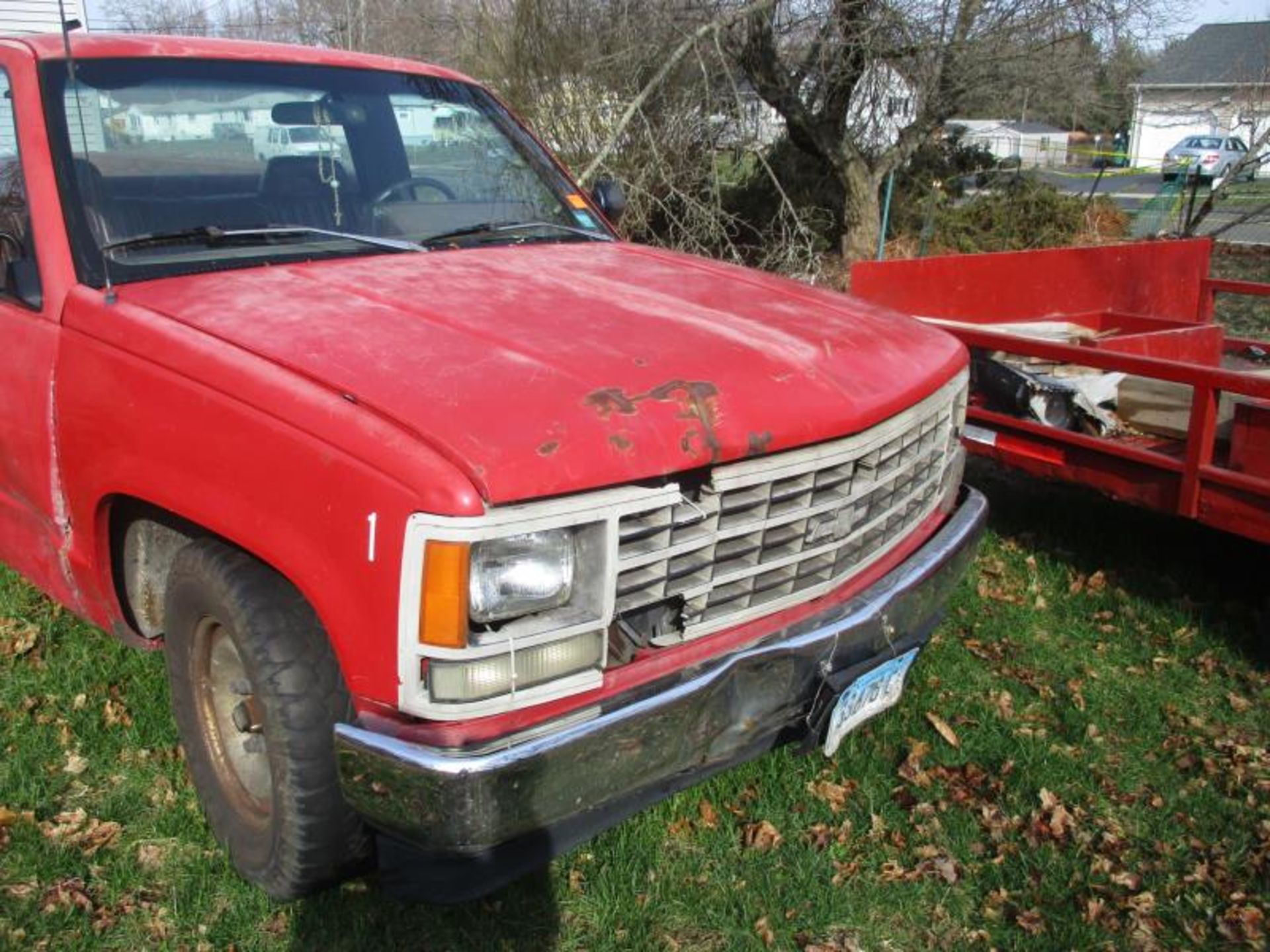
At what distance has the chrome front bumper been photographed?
210cm

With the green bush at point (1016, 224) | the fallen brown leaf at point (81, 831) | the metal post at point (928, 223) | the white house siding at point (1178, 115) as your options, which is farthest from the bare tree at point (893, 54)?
the fallen brown leaf at point (81, 831)

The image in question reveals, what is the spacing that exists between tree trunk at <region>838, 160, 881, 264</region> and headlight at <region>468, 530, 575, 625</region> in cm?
1065

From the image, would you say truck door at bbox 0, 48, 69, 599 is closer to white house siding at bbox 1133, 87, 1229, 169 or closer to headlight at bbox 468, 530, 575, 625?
headlight at bbox 468, 530, 575, 625

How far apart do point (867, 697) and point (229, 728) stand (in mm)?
1636

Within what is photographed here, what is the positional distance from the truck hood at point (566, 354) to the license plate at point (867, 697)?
25.4 inches

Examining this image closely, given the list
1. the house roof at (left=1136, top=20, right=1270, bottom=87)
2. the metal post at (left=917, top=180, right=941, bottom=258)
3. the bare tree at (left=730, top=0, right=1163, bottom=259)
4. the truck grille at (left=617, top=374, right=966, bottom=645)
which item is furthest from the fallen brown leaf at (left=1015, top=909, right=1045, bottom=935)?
the metal post at (left=917, top=180, right=941, bottom=258)

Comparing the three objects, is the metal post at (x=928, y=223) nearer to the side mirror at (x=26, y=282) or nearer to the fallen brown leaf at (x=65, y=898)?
the side mirror at (x=26, y=282)

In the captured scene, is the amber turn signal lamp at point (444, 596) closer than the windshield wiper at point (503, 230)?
Yes

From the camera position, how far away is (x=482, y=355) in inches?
97.6

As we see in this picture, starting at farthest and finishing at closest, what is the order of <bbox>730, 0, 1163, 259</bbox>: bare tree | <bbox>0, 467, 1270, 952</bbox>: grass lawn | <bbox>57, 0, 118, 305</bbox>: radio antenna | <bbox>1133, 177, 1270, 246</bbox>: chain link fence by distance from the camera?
<bbox>1133, 177, 1270, 246</bbox>: chain link fence
<bbox>730, 0, 1163, 259</bbox>: bare tree
<bbox>57, 0, 118, 305</bbox>: radio antenna
<bbox>0, 467, 1270, 952</bbox>: grass lawn

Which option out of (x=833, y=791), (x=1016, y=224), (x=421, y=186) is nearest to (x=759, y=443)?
(x=833, y=791)

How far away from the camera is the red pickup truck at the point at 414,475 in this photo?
7.03 feet

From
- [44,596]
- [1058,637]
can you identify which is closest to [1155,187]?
[1058,637]

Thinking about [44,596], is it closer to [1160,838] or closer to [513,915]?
[513,915]
